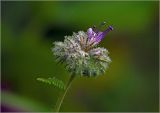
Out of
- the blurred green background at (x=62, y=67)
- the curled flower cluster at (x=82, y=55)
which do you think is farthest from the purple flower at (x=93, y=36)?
the blurred green background at (x=62, y=67)

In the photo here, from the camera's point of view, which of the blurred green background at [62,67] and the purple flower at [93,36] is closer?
the purple flower at [93,36]

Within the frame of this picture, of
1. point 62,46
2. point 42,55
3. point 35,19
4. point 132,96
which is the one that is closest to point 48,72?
point 42,55

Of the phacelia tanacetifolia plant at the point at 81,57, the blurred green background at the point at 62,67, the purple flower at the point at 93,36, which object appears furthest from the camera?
the blurred green background at the point at 62,67

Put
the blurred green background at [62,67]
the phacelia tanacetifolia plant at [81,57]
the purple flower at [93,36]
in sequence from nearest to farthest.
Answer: the phacelia tanacetifolia plant at [81,57] → the purple flower at [93,36] → the blurred green background at [62,67]

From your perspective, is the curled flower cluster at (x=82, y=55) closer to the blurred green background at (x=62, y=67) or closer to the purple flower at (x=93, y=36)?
the purple flower at (x=93, y=36)

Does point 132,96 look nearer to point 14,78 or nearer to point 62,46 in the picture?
point 14,78

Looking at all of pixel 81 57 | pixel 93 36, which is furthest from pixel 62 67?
pixel 81 57

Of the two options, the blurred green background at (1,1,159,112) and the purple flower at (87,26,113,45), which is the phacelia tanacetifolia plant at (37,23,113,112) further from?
the blurred green background at (1,1,159,112)

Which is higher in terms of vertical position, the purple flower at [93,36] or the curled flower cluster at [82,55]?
the purple flower at [93,36]
